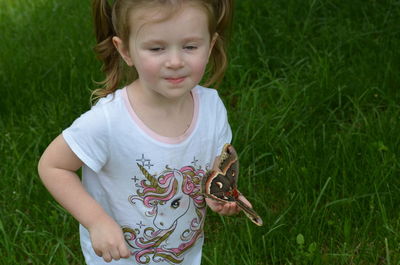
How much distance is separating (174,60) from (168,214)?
1.66 feet

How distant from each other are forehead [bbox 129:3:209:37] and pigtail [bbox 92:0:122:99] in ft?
0.67

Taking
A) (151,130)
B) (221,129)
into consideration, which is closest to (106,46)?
(151,130)

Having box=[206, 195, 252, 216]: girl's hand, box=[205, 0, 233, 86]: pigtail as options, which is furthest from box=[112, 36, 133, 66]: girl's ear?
box=[206, 195, 252, 216]: girl's hand

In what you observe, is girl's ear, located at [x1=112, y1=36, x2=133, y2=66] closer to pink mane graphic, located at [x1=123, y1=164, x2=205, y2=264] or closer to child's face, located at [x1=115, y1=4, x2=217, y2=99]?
child's face, located at [x1=115, y1=4, x2=217, y2=99]

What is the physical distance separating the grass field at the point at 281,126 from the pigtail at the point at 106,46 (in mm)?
839

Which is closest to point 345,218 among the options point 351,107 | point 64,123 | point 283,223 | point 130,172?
point 283,223

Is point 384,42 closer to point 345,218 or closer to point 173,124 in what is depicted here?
point 345,218

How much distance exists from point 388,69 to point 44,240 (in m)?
1.99

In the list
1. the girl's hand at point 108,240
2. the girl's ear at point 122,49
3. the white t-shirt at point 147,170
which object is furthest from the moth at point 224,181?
the girl's ear at point 122,49

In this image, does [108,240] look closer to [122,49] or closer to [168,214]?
[168,214]

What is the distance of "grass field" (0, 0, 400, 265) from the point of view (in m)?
2.84

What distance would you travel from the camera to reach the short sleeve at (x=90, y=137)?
6.33 feet

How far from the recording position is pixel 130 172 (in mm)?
2043

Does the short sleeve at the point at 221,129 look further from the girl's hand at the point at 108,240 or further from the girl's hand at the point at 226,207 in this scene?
the girl's hand at the point at 108,240
